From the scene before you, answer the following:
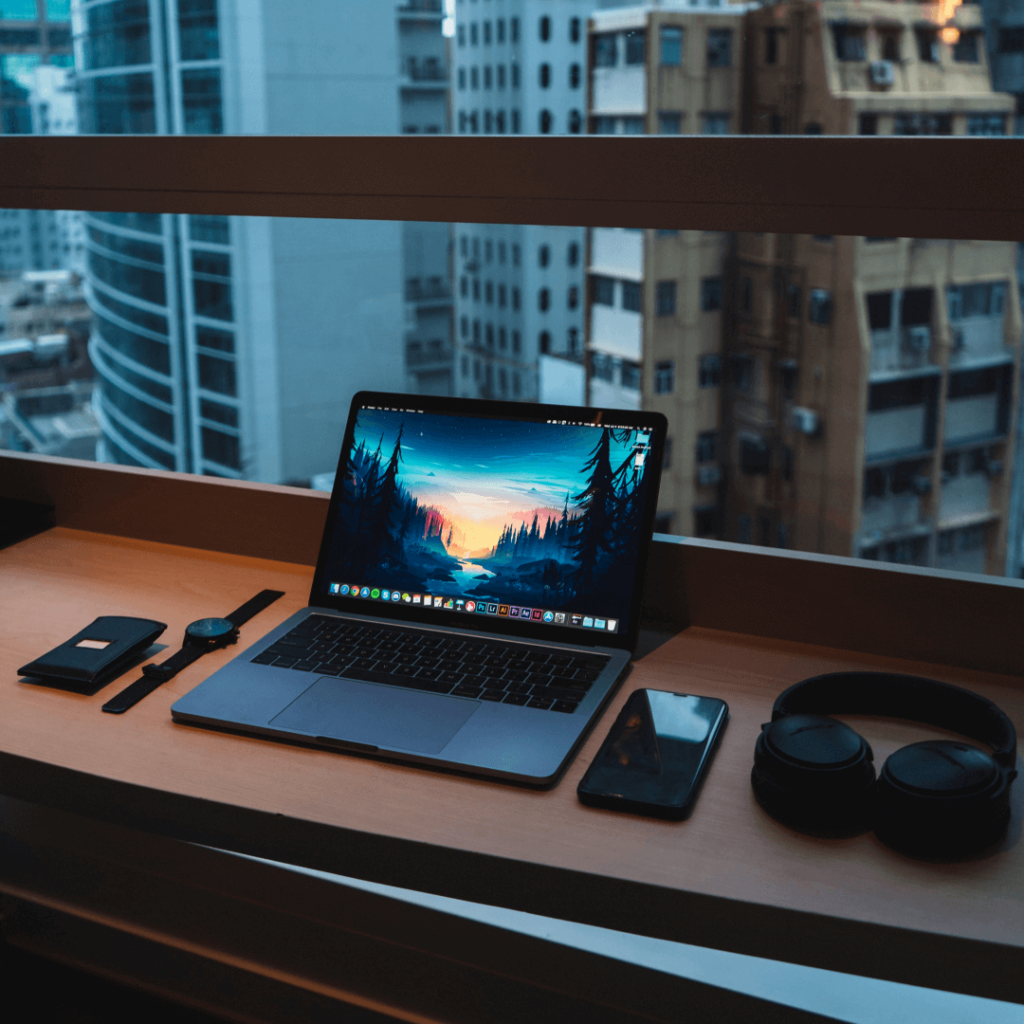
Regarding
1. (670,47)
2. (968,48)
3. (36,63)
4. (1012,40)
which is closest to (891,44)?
(968,48)

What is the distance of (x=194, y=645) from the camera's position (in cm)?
93

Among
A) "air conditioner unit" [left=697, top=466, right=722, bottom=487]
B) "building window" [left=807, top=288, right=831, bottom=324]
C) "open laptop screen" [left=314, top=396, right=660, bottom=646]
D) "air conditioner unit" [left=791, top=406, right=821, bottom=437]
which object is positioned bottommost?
"air conditioner unit" [left=697, top=466, right=722, bottom=487]

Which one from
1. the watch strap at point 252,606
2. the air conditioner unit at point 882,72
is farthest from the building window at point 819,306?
the watch strap at point 252,606

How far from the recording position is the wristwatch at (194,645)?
84cm

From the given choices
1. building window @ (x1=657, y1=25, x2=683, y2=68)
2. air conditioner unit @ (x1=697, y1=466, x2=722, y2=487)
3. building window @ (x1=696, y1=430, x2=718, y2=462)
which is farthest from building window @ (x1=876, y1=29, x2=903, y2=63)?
air conditioner unit @ (x1=697, y1=466, x2=722, y2=487)

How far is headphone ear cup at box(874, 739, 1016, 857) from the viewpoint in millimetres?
614

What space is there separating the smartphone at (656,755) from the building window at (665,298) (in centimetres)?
1296

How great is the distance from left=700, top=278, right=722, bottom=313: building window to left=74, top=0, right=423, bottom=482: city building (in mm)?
5345

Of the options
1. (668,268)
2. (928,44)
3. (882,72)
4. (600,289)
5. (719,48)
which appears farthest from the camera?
(668,268)

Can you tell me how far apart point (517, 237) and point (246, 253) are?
3.04m

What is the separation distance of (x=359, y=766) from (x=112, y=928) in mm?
863

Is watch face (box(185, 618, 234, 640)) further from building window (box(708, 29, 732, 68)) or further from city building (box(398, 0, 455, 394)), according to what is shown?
building window (box(708, 29, 732, 68))

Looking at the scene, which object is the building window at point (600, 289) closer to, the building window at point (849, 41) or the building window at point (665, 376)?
the building window at point (665, 376)

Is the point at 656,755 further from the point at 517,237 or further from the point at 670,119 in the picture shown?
the point at 670,119
